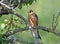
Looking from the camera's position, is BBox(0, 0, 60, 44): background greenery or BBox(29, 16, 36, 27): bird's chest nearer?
BBox(29, 16, 36, 27): bird's chest

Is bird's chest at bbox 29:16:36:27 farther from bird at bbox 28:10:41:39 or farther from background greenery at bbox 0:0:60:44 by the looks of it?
background greenery at bbox 0:0:60:44

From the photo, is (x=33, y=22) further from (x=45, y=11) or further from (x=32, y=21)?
(x=45, y=11)

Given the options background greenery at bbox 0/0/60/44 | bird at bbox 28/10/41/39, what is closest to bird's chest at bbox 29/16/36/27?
bird at bbox 28/10/41/39

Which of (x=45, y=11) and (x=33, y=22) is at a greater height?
(x=33, y=22)

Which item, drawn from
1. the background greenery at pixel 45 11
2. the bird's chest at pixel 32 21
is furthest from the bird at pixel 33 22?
the background greenery at pixel 45 11

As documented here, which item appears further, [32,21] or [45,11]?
[45,11]

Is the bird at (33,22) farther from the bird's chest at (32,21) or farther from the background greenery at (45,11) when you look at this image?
the background greenery at (45,11)

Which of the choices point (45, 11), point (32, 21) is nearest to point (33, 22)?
point (32, 21)

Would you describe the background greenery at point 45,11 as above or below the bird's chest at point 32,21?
below

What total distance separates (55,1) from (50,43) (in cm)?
175

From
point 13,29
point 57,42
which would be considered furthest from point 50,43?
point 13,29

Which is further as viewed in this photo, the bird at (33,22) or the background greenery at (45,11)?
the background greenery at (45,11)

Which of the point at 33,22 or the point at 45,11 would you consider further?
the point at 45,11

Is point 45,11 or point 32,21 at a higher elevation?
point 32,21
